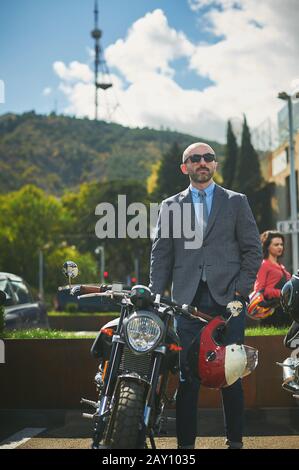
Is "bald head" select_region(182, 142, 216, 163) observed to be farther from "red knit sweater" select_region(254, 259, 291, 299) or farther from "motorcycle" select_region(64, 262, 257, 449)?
"red knit sweater" select_region(254, 259, 291, 299)

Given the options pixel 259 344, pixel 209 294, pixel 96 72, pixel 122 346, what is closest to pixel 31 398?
pixel 259 344

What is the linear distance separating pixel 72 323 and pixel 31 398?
16.4 metres

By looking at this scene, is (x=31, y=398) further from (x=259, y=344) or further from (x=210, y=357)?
(x=210, y=357)

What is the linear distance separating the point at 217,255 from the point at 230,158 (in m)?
59.3

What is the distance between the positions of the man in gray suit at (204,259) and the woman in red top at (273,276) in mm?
3206

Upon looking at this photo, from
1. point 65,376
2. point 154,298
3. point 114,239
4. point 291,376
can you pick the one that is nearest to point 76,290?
point 154,298

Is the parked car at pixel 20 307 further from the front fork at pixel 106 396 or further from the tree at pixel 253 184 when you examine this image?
the tree at pixel 253 184

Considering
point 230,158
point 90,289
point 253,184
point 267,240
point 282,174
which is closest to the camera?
point 90,289

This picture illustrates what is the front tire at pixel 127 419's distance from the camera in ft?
11.9

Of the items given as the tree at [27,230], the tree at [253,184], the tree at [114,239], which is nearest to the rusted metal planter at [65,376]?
the tree at [253,184]

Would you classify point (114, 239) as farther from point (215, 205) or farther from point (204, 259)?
point (204, 259)

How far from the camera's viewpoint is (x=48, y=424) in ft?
21.3

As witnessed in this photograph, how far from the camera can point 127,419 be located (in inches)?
144

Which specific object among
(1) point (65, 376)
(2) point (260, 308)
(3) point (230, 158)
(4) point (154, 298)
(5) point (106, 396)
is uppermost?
(3) point (230, 158)
